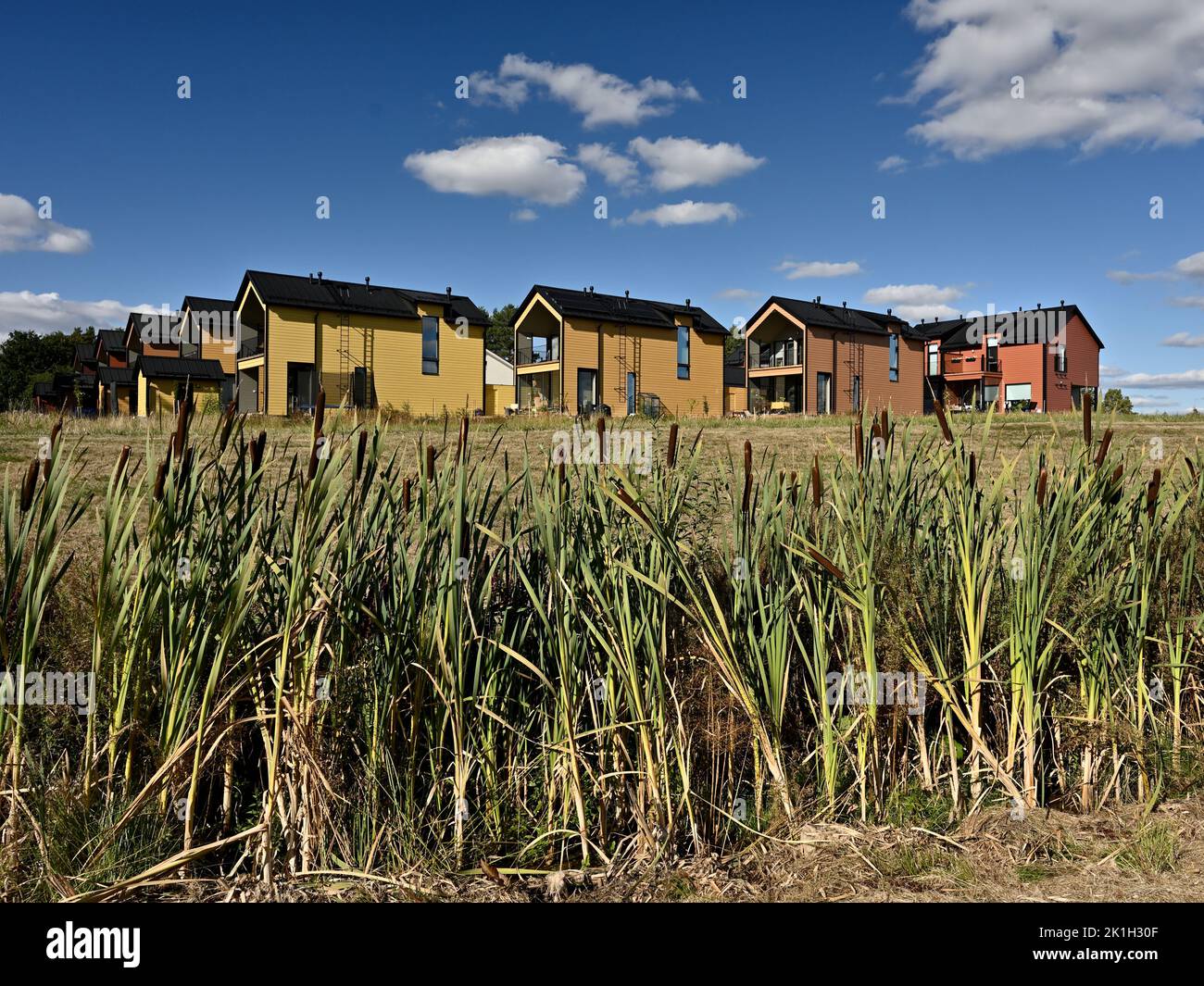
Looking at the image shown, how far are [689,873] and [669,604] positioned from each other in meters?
0.91

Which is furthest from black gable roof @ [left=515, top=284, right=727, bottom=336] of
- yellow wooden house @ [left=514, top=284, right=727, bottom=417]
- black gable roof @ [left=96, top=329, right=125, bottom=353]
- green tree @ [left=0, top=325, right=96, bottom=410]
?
green tree @ [left=0, top=325, right=96, bottom=410]

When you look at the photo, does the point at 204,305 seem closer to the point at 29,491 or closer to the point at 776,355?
the point at 776,355

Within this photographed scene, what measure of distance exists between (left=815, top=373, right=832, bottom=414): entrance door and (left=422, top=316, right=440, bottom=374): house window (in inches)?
710

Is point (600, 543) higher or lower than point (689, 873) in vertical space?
higher

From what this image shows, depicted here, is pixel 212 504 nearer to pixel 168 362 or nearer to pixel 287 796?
pixel 287 796

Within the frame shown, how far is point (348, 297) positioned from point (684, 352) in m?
15.3

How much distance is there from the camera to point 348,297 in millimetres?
33688

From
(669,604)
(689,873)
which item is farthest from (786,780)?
(669,604)

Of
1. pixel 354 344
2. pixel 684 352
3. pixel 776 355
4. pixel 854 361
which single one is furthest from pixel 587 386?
pixel 854 361

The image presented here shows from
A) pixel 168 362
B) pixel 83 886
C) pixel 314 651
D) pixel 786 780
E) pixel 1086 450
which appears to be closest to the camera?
pixel 83 886

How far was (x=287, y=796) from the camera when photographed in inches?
104

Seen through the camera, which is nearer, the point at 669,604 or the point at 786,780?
the point at 786,780

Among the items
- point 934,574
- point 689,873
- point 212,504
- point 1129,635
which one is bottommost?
point 689,873

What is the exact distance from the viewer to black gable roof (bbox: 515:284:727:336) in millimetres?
36500
